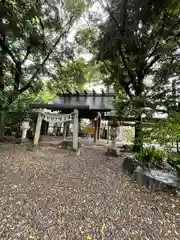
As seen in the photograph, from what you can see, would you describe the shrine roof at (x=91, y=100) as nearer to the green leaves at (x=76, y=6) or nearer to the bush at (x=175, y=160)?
the bush at (x=175, y=160)

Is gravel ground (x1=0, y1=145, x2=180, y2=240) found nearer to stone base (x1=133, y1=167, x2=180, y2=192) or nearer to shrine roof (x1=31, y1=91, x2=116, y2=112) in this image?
stone base (x1=133, y1=167, x2=180, y2=192)

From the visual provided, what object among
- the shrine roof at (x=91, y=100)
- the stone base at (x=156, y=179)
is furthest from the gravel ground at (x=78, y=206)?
the shrine roof at (x=91, y=100)

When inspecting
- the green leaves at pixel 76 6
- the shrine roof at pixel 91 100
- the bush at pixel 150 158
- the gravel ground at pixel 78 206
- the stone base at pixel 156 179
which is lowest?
the gravel ground at pixel 78 206

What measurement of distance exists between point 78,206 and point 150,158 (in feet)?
8.05

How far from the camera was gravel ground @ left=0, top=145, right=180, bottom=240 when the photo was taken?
6.00 ft

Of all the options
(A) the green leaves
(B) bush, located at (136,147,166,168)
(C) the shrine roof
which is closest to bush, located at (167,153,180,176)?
(B) bush, located at (136,147,166,168)

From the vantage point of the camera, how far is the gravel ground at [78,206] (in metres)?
1.83

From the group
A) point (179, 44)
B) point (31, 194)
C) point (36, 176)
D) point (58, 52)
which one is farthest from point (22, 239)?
point (58, 52)

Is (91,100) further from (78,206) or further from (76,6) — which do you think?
(78,206)

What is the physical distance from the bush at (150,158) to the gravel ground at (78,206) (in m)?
0.63

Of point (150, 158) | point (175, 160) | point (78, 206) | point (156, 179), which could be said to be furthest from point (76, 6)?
point (78, 206)

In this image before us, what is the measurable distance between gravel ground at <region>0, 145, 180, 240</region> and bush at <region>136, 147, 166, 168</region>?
63 centimetres

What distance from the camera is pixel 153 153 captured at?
12.5 ft

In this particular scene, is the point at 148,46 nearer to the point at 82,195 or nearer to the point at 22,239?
the point at 82,195
